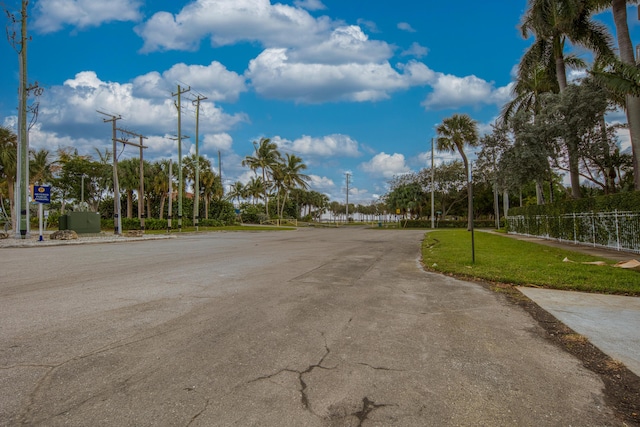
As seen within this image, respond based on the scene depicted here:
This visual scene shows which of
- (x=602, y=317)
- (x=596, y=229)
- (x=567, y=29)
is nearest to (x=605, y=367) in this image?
(x=602, y=317)

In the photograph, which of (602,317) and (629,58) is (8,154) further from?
(629,58)

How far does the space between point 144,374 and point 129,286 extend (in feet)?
15.0

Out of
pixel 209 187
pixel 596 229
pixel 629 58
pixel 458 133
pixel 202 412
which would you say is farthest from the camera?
pixel 209 187

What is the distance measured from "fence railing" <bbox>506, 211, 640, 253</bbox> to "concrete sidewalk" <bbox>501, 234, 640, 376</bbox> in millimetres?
9145

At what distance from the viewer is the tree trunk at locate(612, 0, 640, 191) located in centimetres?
1714

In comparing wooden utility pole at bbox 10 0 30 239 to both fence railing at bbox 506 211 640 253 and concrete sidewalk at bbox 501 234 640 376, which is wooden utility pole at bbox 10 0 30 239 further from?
fence railing at bbox 506 211 640 253

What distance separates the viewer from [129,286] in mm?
7316

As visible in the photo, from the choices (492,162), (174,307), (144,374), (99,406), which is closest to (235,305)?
(174,307)

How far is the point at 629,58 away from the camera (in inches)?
679

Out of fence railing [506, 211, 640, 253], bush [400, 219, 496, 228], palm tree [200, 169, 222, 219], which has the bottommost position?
bush [400, 219, 496, 228]

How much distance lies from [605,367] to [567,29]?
24502mm

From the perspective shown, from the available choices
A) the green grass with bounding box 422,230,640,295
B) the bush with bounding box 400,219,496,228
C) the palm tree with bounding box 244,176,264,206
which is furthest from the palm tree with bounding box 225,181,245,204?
the green grass with bounding box 422,230,640,295

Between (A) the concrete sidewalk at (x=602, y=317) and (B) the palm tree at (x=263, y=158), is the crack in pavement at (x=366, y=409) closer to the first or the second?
(A) the concrete sidewalk at (x=602, y=317)

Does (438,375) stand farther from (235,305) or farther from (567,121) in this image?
(567,121)
